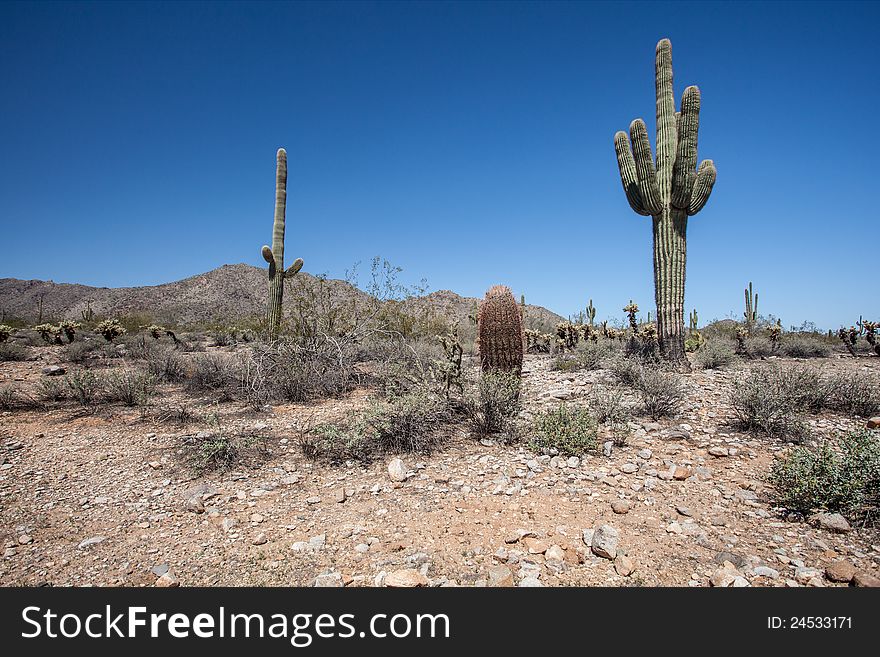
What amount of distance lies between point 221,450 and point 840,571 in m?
5.02

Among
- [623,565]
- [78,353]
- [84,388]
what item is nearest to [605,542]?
[623,565]

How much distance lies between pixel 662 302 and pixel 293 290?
Answer: 8215mm

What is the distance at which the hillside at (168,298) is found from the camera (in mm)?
34719

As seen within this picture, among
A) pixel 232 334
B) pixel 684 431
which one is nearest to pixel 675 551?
pixel 684 431

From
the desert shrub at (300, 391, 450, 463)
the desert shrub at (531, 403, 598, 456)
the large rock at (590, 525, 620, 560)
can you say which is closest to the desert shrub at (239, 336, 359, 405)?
the desert shrub at (300, 391, 450, 463)

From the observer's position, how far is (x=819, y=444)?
4539mm

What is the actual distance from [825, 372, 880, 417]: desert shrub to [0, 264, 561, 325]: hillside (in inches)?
1087

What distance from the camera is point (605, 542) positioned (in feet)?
9.72

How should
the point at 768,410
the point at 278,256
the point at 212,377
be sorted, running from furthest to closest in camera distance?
the point at 278,256 < the point at 212,377 < the point at 768,410

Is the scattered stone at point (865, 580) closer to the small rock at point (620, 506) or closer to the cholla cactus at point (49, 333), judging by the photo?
the small rock at point (620, 506)

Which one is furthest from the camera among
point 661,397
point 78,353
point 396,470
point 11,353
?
point 78,353

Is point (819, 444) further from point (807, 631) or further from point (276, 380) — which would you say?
point (276, 380)

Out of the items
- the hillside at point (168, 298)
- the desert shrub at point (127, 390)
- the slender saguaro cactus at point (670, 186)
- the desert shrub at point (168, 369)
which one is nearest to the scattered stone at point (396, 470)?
the desert shrub at point (127, 390)

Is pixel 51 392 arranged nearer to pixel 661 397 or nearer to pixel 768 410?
pixel 661 397
